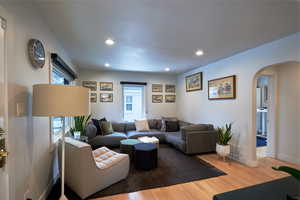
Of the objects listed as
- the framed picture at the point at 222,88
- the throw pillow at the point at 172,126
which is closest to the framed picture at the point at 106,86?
the throw pillow at the point at 172,126

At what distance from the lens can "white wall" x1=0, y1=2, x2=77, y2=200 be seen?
126 cm

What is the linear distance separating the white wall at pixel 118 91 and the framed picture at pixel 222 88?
208cm

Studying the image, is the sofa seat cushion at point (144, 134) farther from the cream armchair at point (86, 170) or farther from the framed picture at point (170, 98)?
the cream armchair at point (86, 170)

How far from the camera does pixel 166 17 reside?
6.06 feet

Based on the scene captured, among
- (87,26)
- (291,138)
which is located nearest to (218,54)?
(291,138)

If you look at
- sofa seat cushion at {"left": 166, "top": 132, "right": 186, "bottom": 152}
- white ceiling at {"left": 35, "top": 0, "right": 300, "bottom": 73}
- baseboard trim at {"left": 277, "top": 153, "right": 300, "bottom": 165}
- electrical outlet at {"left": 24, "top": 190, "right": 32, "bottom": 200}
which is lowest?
baseboard trim at {"left": 277, "top": 153, "right": 300, "bottom": 165}

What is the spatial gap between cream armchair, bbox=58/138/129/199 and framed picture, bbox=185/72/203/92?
3389 mm

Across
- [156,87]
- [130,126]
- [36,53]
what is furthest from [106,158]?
[156,87]

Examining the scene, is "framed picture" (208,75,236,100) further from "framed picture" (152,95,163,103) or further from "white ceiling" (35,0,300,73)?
"framed picture" (152,95,163,103)

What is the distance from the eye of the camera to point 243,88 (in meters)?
3.12

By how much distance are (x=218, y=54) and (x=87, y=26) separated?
281 cm

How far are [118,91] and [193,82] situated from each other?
2678 millimetres

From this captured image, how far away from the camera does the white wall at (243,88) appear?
2458 millimetres

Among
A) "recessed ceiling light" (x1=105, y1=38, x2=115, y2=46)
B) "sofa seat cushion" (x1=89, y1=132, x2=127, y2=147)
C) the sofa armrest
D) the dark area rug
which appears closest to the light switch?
the dark area rug
